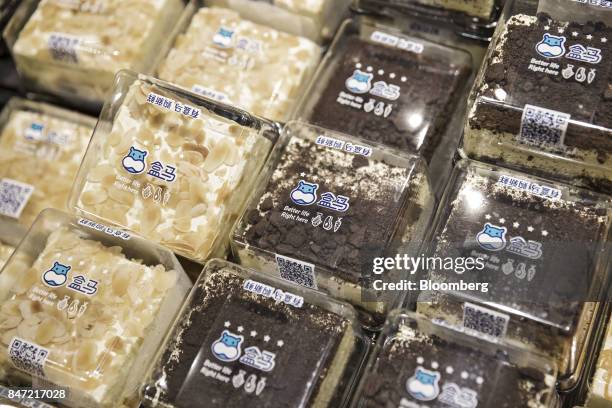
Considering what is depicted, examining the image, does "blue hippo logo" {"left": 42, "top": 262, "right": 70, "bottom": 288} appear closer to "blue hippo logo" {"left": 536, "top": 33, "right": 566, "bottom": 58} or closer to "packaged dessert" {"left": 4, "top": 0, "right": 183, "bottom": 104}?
"packaged dessert" {"left": 4, "top": 0, "right": 183, "bottom": 104}

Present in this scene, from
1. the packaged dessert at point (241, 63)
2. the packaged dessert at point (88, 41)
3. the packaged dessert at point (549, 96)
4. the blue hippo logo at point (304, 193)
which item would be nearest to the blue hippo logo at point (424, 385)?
the blue hippo logo at point (304, 193)

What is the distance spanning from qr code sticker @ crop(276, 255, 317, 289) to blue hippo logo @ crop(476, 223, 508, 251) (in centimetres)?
41

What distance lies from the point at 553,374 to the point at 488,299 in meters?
0.21

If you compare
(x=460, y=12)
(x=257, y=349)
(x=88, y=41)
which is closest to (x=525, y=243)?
(x=257, y=349)

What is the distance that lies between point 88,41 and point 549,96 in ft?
4.76

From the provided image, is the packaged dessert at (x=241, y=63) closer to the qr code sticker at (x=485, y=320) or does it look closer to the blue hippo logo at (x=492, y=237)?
the blue hippo logo at (x=492, y=237)

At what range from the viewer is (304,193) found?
1936mm

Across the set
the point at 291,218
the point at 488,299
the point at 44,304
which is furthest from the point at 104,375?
the point at 488,299

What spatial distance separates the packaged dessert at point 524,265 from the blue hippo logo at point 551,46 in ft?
1.04

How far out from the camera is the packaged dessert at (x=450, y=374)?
161 cm

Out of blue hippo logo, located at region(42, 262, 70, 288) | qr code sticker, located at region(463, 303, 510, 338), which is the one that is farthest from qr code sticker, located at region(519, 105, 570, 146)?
blue hippo logo, located at region(42, 262, 70, 288)

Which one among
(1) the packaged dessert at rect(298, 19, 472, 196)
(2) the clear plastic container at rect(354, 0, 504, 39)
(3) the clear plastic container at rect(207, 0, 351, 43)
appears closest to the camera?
(1) the packaged dessert at rect(298, 19, 472, 196)

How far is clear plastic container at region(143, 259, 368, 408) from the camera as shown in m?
1.69

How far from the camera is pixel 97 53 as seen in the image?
242 centimetres
